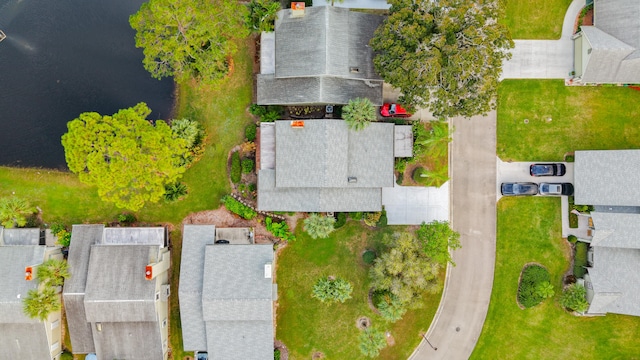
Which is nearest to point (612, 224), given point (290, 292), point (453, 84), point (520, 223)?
point (520, 223)

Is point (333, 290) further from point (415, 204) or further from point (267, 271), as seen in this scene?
point (415, 204)

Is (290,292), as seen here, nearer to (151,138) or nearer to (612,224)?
(151,138)

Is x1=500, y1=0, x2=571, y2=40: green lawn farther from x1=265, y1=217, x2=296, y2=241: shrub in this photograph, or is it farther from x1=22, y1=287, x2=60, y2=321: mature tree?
x1=22, y1=287, x2=60, y2=321: mature tree

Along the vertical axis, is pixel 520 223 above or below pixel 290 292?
above

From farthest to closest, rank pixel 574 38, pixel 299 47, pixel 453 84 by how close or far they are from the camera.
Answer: pixel 574 38, pixel 299 47, pixel 453 84

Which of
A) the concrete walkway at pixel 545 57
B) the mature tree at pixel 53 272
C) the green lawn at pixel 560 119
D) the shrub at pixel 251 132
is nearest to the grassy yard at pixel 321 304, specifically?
the shrub at pixel 251 132

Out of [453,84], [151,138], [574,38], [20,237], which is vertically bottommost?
[20,237]

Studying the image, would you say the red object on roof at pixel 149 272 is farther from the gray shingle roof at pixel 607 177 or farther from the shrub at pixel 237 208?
the gray shingle roof at pixel 607 177
